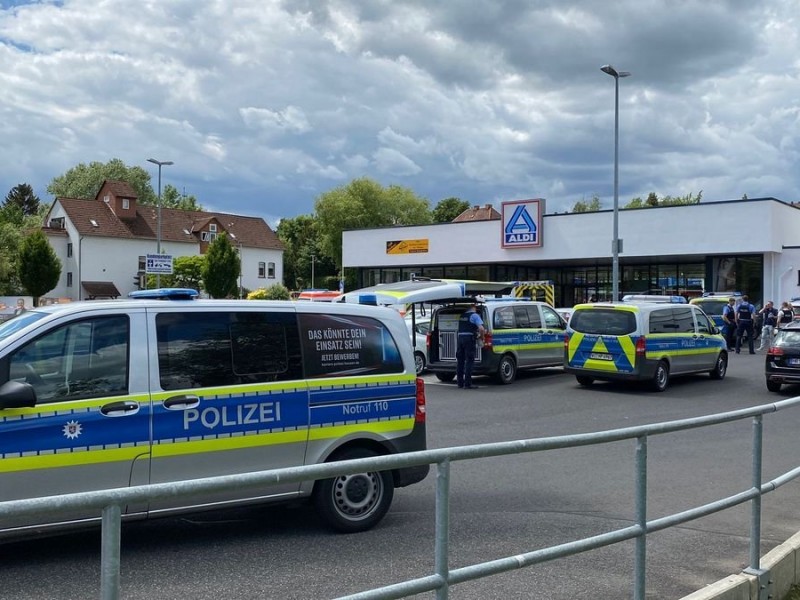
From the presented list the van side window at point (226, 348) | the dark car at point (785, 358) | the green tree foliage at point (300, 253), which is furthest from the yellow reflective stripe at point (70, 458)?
the green tree foliage at point (300, 253)

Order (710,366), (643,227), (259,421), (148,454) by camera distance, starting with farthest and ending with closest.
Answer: (643,227)
(710,366)
(259,421)
(148,454)

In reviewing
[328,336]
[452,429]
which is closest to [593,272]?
[452,429]

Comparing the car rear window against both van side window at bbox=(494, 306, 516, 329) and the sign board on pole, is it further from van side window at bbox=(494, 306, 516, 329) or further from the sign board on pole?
the sign board on pole

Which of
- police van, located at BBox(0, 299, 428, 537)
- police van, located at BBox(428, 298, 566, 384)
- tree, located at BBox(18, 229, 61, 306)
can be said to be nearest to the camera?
police van, located at BBox(0, 299, 428, 537)

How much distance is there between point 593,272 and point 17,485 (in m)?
42.4

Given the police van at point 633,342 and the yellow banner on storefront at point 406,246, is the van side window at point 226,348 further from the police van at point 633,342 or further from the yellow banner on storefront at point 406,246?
the yellow banner on storefront at point 406,246

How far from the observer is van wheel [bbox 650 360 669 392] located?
1699 cm

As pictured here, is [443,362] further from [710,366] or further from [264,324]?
[264,324]

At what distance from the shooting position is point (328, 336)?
21.3ft

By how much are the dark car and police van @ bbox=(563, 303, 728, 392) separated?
1.89 metres

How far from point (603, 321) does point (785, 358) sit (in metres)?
3.58

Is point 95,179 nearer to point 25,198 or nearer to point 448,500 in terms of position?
point 25,198

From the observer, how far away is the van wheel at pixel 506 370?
730 inches

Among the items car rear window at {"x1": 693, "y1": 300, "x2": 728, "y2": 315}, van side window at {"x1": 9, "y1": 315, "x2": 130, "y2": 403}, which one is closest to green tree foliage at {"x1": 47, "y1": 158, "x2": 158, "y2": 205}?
car rear window at {"x1": 693, "y1": 300, "x2": 728, "y2": 315}
